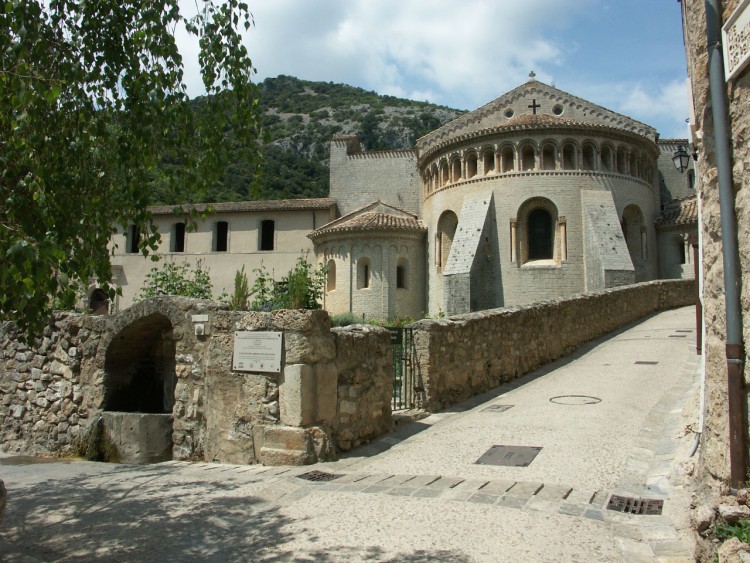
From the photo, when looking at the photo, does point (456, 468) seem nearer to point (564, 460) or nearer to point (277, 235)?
point (564, 460)

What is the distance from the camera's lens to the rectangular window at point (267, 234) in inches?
1222

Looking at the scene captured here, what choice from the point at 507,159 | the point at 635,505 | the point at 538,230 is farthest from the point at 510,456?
the point at 507,159

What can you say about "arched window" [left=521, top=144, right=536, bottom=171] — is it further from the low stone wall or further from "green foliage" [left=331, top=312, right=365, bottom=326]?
"green foliage" [left=331, top=312, right=365, bottom=326]

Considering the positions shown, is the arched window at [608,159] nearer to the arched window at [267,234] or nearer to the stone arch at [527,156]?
the stone arch at [527,156]

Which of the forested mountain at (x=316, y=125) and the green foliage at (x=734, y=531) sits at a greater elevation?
the forested mountain at (x=316, y=125)

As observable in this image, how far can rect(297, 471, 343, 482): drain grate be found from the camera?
19.0 feet

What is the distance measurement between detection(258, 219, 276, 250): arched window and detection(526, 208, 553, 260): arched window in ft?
45.8

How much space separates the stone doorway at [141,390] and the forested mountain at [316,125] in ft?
128

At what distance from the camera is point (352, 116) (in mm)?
92188

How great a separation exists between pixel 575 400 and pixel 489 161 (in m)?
16.7

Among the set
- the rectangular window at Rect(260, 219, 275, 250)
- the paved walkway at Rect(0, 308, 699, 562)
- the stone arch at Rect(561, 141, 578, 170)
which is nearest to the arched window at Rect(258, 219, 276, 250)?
the rectangular window at Rect(260, 219, 275, 250)

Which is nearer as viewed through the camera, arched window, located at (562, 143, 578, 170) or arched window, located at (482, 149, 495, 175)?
arched window, located at (562, 143, 578, 170)

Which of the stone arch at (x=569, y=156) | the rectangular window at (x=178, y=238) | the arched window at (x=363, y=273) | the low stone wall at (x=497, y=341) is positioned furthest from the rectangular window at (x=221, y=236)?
the low stone wall at (x=497, y=341)

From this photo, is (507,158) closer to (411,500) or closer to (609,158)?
(609,158)
